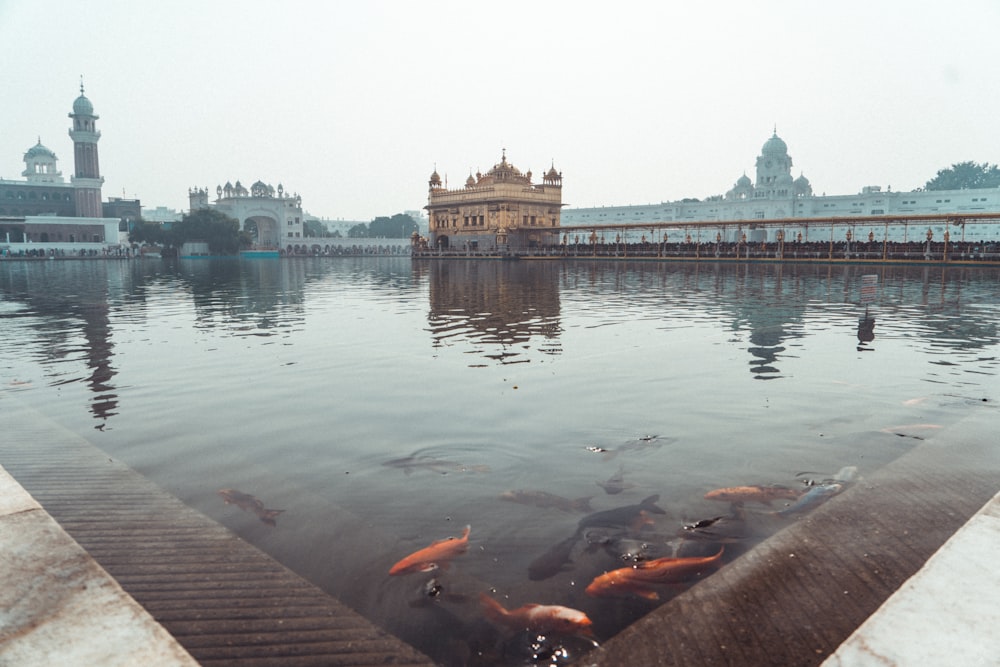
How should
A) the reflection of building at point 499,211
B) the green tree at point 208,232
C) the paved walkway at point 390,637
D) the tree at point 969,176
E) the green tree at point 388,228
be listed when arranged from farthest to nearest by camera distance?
the green tree at point 388,228 → the tree at point 969,176 → the green tree at point 208,232 → the reflection of building at point 499,211 → the paved walkway at point 390,637

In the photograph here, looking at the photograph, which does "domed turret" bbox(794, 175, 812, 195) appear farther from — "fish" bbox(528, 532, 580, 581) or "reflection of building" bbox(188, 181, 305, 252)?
"fish" bbox(528, 532, 580, 581)

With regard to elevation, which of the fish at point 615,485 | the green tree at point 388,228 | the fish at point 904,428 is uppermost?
the green tree at point 388,228

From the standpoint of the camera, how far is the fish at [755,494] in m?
4.86

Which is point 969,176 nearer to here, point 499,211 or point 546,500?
point 499,211

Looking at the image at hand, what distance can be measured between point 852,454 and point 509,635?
4016 millimetres

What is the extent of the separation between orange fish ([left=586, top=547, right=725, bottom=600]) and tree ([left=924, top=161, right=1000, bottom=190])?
149 metres

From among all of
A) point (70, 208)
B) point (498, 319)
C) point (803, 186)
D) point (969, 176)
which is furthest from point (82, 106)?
point (969, 176)

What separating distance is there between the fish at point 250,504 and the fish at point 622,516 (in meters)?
2.06

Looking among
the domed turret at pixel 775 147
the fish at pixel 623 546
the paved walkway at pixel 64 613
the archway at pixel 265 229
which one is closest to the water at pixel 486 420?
the fish at pixel 623 546

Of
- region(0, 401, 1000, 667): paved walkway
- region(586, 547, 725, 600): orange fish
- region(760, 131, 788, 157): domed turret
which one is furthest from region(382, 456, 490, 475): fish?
region(760, 131, 788, 157): domed turret

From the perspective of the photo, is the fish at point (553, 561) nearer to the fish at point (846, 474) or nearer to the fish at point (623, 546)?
the fish at point (623, 546)

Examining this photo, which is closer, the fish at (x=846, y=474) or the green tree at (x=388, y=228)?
the fish at (x=846, y=474)

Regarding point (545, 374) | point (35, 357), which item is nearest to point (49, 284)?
point (35, 357)

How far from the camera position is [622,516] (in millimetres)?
4609
